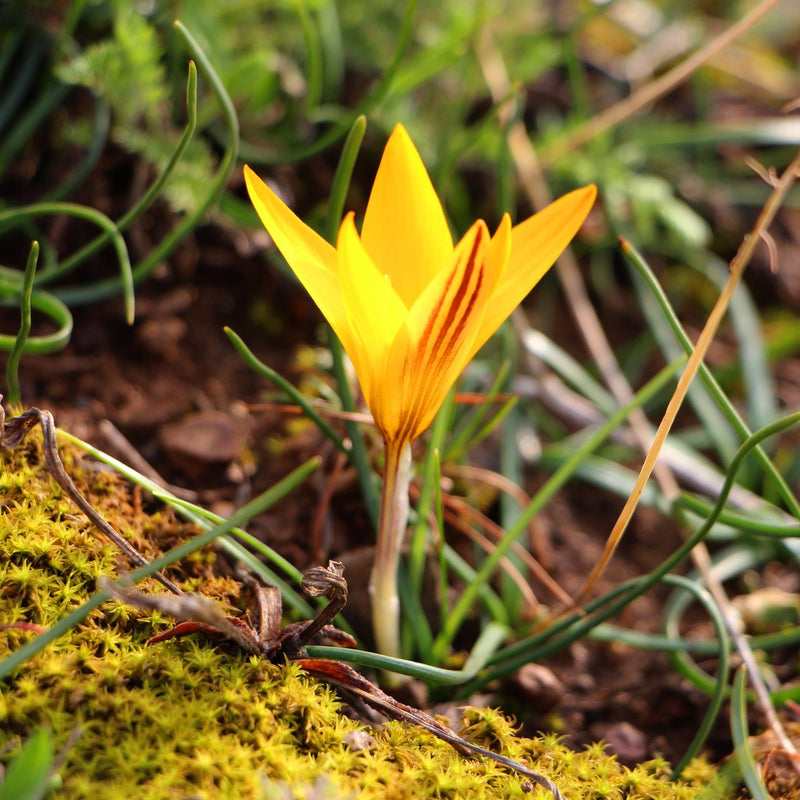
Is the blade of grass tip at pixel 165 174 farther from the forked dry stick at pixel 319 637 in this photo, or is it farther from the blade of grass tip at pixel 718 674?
the blade of grass tip at pixel 718 674

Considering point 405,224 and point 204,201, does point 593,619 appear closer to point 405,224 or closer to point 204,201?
point 405,224

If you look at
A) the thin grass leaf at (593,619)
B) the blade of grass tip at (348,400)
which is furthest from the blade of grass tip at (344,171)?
the thin grass leaf at (593,619)

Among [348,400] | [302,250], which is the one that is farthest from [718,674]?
[302,250]

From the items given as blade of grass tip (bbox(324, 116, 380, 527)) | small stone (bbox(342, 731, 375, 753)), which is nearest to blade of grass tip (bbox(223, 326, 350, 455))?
blade of grass tip (bbox(324, 116, 380, 527))

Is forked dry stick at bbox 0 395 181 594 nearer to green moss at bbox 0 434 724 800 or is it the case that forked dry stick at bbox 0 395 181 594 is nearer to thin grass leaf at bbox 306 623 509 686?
green moss at bbox 0 434 724 800

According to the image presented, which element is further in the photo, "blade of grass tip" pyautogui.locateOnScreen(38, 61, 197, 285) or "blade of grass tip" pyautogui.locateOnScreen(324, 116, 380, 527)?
"blade of grass tip" pyautogui.locateOnScreen(324, 116, 380, 527)

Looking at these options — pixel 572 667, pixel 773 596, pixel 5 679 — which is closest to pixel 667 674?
pixel 572 667

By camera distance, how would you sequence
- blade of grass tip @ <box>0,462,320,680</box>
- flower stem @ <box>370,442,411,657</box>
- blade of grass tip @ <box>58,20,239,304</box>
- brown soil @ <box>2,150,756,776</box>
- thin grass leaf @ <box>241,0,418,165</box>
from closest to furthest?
blade of grass tip @ <box>0,462,320,680</box>
flower stem @ <box>370,442,411,657</box>
blade of grass tip @ <box>58,20,239,304</box>
brown soil @ <box>2,150,756,776</box>
thin grass leaf @ <box>241,0,418,165</box>
